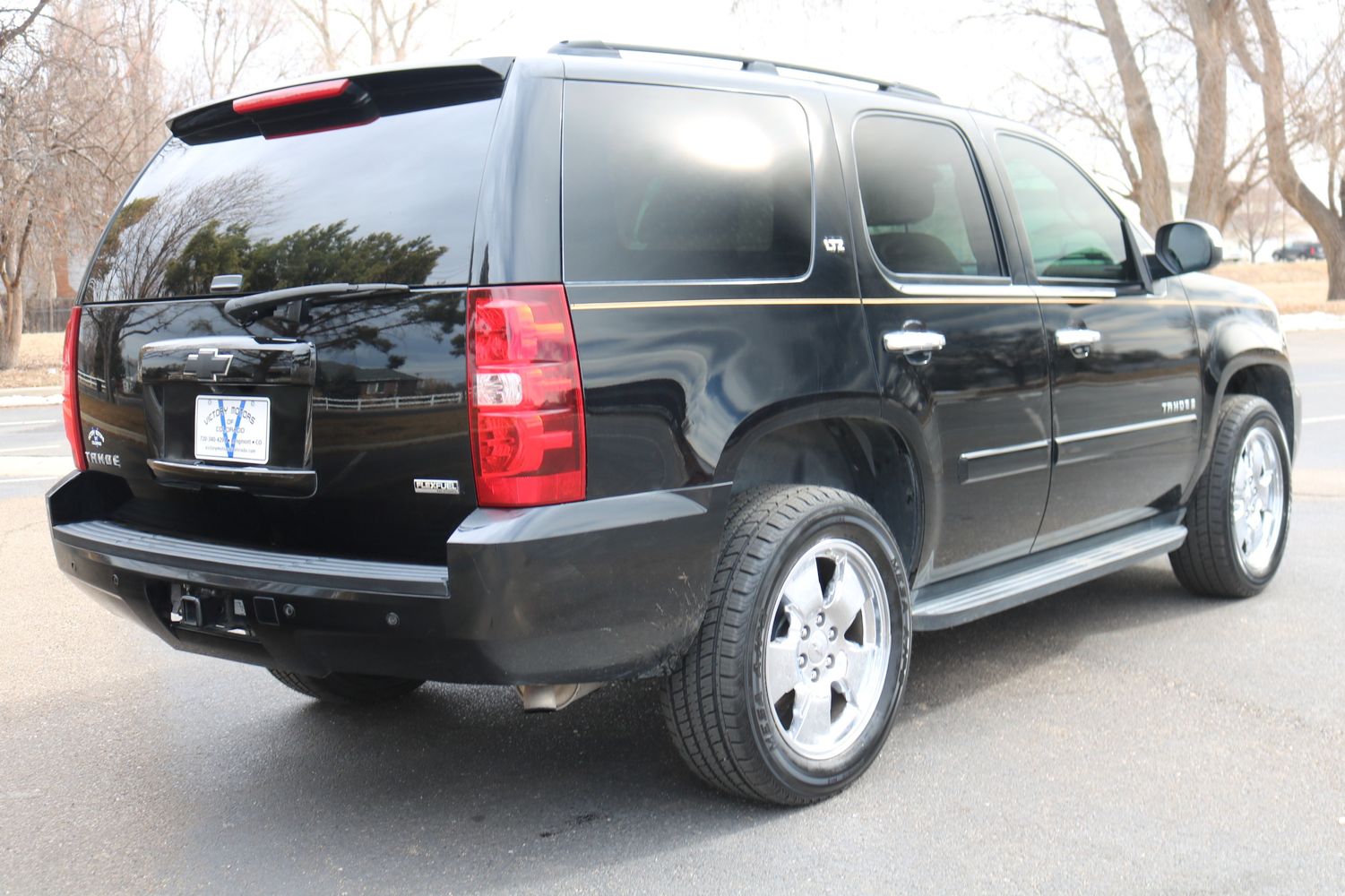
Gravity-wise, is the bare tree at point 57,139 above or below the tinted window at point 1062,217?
above

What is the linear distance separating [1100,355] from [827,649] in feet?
5.59

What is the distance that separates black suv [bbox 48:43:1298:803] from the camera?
2986mm

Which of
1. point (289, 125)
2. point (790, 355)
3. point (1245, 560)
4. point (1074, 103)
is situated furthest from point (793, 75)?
point (1074, 103)

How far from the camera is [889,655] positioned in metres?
3.73

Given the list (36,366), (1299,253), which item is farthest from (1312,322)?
(1299,253)

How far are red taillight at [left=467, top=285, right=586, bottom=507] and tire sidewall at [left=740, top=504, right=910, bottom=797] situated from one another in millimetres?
690

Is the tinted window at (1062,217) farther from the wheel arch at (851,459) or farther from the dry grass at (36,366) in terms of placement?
the dry grass at (36,366)

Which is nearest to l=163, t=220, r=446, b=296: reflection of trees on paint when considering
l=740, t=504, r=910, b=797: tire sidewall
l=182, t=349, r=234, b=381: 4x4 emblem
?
l=182, t=349, r=234, b=381: 4x4 emblem

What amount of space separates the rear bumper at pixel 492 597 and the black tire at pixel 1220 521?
2.96 metres

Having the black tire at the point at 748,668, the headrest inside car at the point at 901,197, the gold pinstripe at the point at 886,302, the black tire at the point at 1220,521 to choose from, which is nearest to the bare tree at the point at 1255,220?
the black tire at the point at 1220,521

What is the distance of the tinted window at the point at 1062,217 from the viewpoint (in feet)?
15.2

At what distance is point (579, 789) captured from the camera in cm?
370

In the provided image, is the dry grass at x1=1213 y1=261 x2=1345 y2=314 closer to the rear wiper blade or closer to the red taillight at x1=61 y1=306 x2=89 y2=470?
the red taillight at x1=61 y1=306 x2=89 y2=470

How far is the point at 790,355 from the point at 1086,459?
63.9 inches
